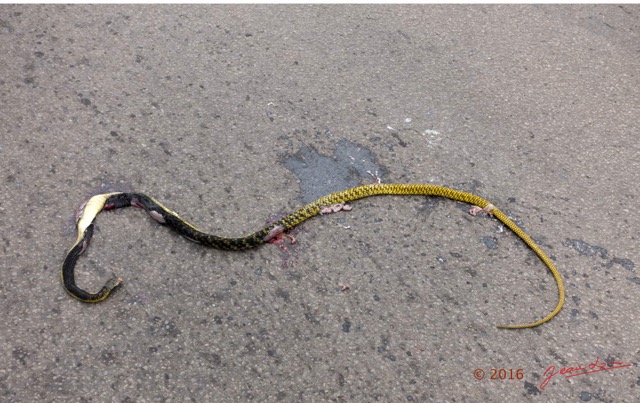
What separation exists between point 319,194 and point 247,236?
0.72 m

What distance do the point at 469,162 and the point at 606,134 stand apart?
1.43 m

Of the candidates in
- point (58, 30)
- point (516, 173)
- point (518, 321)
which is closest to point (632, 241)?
point (516, 173)

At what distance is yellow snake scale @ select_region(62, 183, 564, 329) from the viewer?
338 cm

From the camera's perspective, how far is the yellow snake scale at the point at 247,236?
11.1ft

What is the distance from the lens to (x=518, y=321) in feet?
11.5

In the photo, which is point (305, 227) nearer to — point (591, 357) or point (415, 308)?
point (415, 308)
